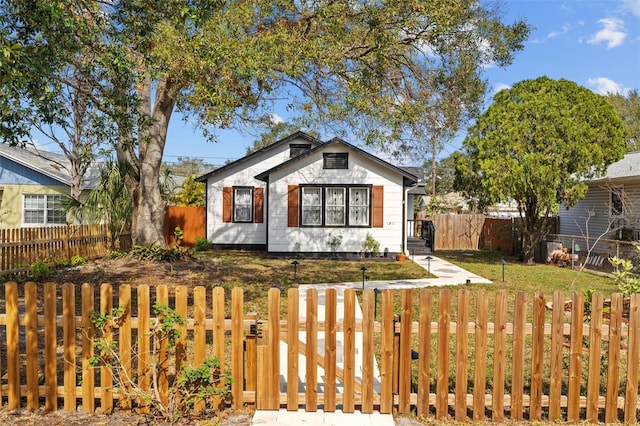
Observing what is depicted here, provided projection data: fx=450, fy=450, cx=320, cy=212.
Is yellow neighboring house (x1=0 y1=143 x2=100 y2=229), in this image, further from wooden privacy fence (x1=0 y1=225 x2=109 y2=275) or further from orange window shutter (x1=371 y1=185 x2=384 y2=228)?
orange window shutter (x1=371 y1=185 x2=384 y2=228)

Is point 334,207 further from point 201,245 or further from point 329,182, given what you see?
point 201,245

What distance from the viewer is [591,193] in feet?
61.7

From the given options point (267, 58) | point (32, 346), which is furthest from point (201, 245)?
point (32, 346)

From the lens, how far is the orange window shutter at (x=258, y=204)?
19875 mm

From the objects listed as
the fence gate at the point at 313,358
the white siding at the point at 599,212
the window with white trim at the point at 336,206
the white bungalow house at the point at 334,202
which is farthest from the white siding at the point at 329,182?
the fence gate at the point at 313,358

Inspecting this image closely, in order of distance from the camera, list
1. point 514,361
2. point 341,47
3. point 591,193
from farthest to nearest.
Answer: point 591,193
point 341,47
point 514,361

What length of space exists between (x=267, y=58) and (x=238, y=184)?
420 inches

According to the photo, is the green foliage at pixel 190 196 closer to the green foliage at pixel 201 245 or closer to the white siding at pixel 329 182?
the green foliage at pixel 201 245

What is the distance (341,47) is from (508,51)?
204 inches

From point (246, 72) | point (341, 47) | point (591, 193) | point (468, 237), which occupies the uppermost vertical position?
point (341, 47)

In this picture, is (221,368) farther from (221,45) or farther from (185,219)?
(185,219)

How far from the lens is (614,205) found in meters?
17.4

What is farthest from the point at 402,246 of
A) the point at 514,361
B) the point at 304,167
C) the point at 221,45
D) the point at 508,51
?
the point at 514,361

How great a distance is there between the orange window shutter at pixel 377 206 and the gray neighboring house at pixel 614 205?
21.7 ft
